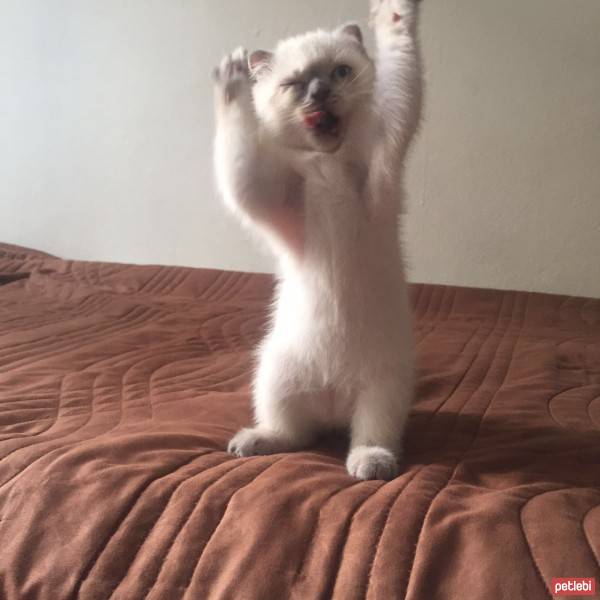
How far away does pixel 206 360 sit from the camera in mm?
Result: 1420

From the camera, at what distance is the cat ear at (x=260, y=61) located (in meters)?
0.98

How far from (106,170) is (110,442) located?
1.88 meters

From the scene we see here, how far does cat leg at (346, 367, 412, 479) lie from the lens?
90 cm

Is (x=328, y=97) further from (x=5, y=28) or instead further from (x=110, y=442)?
(x=5, y=28)

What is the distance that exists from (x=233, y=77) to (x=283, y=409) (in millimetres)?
506

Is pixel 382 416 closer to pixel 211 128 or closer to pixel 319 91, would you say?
pixel 319 91

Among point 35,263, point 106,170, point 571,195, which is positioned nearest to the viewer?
point 571,195

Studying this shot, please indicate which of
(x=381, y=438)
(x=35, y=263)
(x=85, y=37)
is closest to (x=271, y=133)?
(x=381, y=438)

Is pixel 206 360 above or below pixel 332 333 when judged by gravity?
below

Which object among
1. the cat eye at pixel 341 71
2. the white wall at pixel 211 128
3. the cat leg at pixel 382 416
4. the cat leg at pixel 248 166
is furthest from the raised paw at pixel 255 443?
the white wall at pixel 211 128

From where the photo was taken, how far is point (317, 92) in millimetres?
885

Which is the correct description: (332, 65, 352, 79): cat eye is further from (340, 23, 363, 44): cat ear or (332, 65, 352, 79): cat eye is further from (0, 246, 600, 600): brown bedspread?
(0, 246, 600, 600): brown bedspread

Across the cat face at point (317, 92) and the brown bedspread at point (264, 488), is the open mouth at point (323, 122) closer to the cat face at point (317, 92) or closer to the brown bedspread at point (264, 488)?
the cat face at point (317, 92)

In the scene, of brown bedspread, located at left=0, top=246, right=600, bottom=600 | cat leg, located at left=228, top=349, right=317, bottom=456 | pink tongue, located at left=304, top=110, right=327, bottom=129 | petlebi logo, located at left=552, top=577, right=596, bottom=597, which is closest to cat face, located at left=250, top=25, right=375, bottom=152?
pink tongue, located at left=304, top=110, right=327, bottom=129
